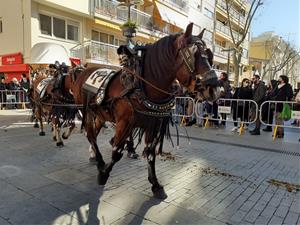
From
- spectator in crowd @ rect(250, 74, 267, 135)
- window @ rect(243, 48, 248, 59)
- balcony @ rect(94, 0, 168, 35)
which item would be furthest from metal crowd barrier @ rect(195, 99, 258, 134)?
window @ rect(243, 48, 248, 59)

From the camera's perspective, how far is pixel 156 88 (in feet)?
10.6

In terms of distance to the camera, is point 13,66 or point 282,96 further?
point 13,66

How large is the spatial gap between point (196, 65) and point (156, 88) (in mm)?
611

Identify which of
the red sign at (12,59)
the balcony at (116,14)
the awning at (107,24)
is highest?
the balcony at (116,14)

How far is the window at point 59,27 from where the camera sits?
16.2m

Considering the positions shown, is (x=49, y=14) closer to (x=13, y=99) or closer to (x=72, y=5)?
(x=72, y=5)

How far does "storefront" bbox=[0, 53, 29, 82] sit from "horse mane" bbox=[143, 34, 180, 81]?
48.2 ft

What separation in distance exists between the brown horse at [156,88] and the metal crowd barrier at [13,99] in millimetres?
12414

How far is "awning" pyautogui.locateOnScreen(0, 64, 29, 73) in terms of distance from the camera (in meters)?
16.0

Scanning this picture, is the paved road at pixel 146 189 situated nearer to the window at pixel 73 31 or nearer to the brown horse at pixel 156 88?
the brown horse at pixel 156 88

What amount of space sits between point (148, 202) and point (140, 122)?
1.11m

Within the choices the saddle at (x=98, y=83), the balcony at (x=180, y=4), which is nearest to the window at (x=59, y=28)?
the balcony at (x=180, y=4)

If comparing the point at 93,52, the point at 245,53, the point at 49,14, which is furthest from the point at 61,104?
the point at 245,53

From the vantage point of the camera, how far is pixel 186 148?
22.2 feet
